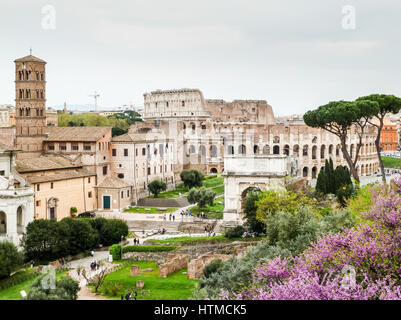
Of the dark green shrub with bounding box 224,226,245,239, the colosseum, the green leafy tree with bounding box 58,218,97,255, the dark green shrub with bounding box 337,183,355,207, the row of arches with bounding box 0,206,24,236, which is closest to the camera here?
the green leafy tree with bounding box 58,218,97,255

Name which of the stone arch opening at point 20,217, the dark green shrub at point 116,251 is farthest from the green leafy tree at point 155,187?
the dark green shrub at point 116,251

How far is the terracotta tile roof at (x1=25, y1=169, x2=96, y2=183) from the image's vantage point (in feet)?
110

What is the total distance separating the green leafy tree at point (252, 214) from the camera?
2897 centimetres

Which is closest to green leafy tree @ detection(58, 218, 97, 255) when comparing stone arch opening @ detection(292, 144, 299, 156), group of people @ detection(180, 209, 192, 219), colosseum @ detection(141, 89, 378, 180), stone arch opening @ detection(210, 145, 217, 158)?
group of people @ detection(180, 209, 192, 219)

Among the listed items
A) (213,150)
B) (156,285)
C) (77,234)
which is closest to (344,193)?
(77,234)

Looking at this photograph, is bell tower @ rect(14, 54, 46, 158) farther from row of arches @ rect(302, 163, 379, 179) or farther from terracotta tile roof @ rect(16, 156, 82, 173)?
row of arches @ rect(302, 163, 379, 179)

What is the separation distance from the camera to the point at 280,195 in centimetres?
2920

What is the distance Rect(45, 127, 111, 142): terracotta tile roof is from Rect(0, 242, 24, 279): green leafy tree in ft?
54.2

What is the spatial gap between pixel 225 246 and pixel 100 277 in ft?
24.9

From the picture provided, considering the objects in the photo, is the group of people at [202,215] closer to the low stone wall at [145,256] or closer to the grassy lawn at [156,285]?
the low stone wall at [145,256]

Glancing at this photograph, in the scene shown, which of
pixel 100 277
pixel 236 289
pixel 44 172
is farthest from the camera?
pixel 44 172

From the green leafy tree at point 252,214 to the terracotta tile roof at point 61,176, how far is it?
42.4 feet
